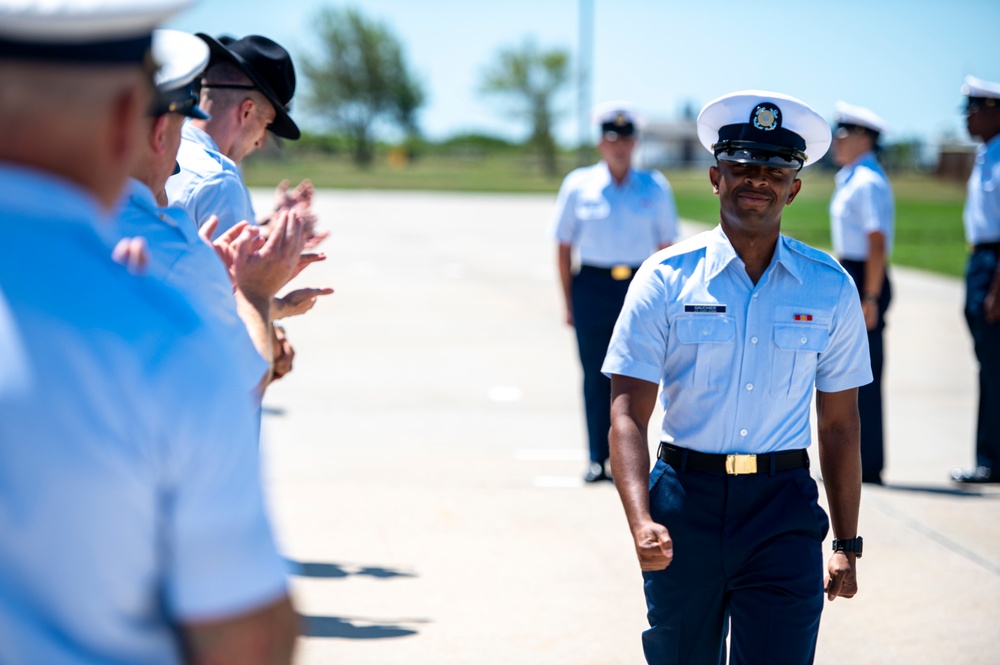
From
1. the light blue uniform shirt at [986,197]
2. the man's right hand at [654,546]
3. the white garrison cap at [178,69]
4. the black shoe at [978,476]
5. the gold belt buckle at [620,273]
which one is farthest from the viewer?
the black shoe at [978,476]

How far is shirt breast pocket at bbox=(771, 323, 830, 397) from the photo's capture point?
124 inches

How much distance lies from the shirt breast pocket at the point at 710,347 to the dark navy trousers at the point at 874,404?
3830mm

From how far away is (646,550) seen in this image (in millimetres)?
2951

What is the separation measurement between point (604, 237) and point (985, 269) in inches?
87.0

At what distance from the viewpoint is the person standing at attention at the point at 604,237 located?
271 inches

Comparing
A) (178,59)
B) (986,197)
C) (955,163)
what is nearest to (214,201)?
(178,59)

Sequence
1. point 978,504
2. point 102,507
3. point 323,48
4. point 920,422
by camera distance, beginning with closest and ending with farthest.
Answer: point 102,507 → point 978,504 → point 920,422 → point 323,48

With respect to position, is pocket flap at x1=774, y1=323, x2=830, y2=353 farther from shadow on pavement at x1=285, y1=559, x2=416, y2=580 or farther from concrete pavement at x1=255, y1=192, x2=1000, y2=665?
shadow on pavement at x1=285, y1=559, x2=416, y2=580

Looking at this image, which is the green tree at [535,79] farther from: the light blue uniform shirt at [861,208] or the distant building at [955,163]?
the light blue uniform shirt at [861,208]

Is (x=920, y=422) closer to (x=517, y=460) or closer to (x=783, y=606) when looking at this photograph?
(x=517, y=460)

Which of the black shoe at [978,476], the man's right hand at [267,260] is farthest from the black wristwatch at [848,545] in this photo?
the black shoe at [978,476]

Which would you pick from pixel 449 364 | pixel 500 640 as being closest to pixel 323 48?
pixel 449 364

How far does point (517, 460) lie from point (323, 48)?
8608 cm

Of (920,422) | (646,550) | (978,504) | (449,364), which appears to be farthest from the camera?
(449,364)
